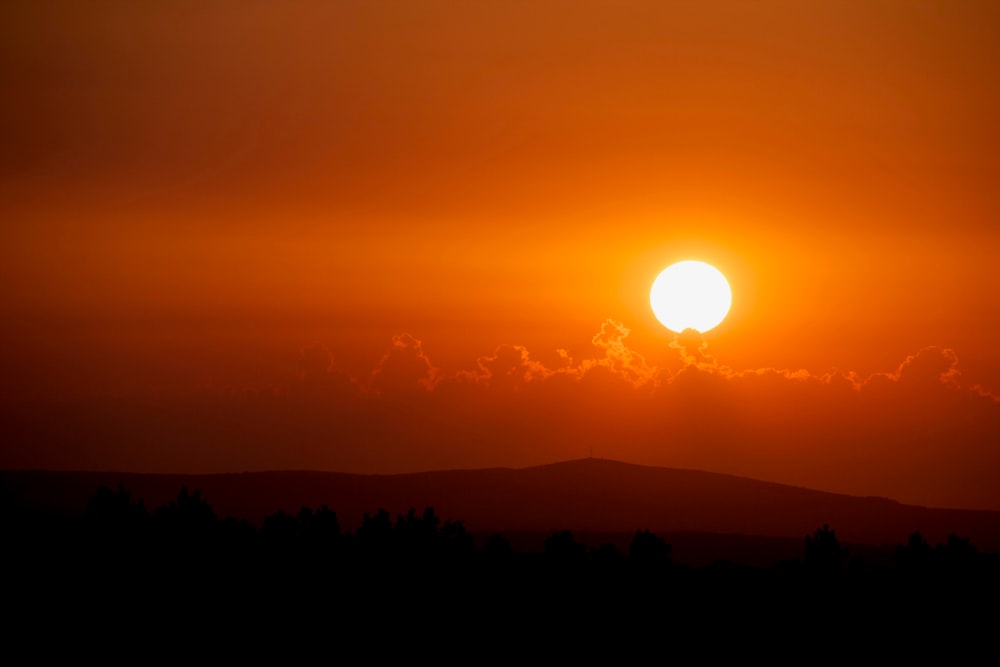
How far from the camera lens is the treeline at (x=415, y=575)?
129250 mm

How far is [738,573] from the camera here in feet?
476

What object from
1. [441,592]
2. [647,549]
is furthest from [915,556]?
[441,592]

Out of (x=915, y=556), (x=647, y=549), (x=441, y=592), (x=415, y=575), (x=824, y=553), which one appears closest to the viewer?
(x=441, y=592)

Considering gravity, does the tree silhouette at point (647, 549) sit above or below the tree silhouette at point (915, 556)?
below

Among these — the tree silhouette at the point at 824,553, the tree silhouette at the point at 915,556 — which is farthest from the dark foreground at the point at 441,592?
the tree silhouette at the point at 915,556

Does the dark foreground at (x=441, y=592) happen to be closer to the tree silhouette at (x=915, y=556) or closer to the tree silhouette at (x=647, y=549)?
the tree silhouette at (x=647, y=549)

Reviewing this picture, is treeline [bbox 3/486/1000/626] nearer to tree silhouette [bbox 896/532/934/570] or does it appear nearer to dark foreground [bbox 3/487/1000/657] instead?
dark foreground [bbox 3/487/1000/657]

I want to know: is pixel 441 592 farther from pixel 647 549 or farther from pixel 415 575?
pixel 647 549

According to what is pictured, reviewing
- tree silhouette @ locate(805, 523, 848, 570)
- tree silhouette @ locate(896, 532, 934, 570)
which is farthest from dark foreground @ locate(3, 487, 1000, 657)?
tree silhouette @ locate(896, 532, 934, 570)

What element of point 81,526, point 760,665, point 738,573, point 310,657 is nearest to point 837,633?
point 760,665

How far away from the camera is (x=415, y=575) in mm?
142000

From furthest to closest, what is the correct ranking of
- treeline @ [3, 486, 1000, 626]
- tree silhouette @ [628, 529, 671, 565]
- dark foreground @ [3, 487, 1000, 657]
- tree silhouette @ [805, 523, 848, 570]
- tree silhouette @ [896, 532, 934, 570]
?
tree silhouette @ [896, 532, 934, 570] < tree silhouette @ [628, 529, 671, 565] < tree silhouette @ [805, 523, 848, 570] < treeline @ [3, 486, 1000, 626] < dark foreground @ [3, 487, 1000, 657]

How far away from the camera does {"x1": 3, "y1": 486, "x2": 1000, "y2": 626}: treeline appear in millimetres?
129250

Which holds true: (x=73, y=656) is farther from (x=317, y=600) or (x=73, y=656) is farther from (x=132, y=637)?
(x=317, y=600)
